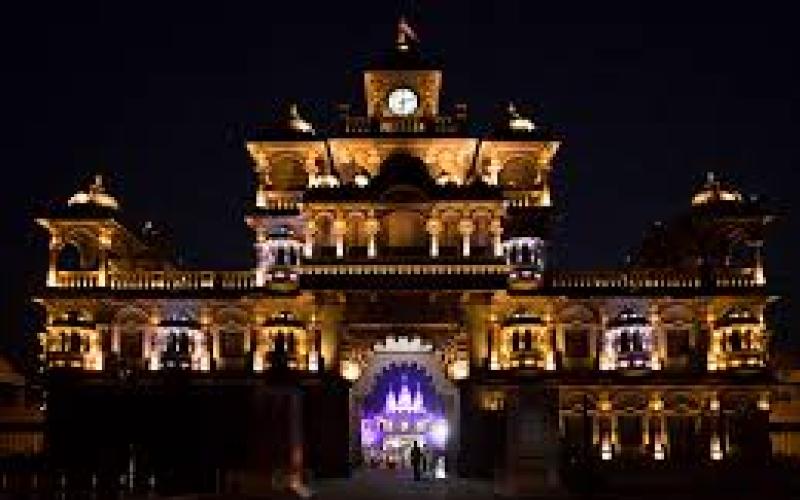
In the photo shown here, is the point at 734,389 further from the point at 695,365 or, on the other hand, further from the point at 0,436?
the point at 0,436

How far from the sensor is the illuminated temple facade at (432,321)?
47.0 metres

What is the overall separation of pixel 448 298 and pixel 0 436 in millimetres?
18088

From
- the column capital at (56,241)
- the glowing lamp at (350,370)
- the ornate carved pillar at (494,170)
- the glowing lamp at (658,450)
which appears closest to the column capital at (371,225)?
the glowing lamp at (350,370)

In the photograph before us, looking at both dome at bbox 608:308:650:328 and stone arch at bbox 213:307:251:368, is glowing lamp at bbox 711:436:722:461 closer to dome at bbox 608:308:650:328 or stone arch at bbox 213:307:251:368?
dome at bbox 608:308:650:328

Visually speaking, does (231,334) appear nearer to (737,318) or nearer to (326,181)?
(326,181)

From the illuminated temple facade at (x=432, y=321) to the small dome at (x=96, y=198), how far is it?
84 mm


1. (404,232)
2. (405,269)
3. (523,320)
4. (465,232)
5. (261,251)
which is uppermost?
(404,232)

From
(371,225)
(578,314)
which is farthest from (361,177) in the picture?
(578,314)

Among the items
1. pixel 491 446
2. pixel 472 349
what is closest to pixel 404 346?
pixel 472 349

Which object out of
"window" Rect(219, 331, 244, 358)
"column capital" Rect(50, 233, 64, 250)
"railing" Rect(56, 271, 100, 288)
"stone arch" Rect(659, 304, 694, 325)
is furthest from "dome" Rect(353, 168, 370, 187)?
"stone arch" Rect(659, 304, 694, 325)

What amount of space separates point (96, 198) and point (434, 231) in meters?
13.5

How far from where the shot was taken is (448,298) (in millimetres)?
47344

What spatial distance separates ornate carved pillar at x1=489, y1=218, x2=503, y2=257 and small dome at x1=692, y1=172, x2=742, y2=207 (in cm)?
831

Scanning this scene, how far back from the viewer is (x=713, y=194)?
5088 cm
